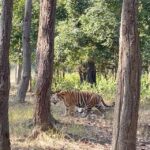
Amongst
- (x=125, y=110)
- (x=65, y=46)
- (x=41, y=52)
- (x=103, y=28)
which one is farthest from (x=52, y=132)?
(x=65, y=46)

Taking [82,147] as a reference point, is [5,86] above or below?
above

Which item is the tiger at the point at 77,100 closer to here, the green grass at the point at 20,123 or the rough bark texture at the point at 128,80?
the green grass at the point at 20,123

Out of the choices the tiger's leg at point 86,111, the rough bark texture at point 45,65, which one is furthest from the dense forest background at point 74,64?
the tiger's leg at point 86,111

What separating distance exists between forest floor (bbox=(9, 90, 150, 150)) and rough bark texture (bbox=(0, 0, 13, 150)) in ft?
5.85

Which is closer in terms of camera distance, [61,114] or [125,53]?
[125,53]

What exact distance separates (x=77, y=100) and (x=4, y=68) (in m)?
7.96

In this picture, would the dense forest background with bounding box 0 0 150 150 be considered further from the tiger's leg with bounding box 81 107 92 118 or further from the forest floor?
the tiger's leg with bounding box 81 107 92 118

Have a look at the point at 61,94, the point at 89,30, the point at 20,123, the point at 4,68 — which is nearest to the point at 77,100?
the point at 61,94

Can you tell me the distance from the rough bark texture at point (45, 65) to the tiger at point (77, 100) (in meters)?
4.02

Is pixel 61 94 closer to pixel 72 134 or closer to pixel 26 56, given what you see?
pixel 72 134

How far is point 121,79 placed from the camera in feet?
→ 23.3

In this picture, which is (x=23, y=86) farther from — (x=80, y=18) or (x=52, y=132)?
(x=52, y=132)

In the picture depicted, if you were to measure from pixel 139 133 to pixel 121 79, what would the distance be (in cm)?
539

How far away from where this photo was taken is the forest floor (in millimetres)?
9969
